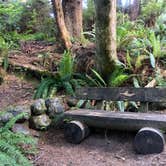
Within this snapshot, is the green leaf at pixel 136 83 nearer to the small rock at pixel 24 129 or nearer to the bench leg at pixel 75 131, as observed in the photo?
the bench leg at pixel 75 131

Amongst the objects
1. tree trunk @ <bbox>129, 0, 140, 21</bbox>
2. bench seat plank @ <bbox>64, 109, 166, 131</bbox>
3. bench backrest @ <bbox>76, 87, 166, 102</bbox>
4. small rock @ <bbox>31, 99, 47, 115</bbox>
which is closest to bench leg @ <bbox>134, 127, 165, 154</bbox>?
bench seat plank @ <bbox>64, 109, 166, 131</bbox>

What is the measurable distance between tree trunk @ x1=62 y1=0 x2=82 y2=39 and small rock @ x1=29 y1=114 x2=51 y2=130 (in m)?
3.64

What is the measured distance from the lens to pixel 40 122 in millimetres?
5691

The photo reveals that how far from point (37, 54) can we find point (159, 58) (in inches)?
121

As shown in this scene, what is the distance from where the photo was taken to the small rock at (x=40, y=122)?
5676 millimetres

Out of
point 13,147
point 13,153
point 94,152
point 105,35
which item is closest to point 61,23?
point 105,35

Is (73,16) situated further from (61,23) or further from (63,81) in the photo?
(63,81)

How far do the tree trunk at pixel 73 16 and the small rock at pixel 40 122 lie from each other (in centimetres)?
364

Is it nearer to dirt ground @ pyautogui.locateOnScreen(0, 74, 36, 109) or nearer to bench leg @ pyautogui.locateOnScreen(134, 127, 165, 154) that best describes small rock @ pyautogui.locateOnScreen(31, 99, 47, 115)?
dirt ground @ pyautogui.locateOnScreen(0, 74, 36, 109)

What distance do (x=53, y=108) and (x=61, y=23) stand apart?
117 inches

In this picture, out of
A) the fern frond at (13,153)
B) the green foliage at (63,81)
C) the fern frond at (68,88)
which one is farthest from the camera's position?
the green foliage at (63,81)

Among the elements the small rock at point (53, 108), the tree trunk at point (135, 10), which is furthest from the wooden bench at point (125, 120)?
the tree trunk at point (135, 10)

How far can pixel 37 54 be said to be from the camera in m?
8.59

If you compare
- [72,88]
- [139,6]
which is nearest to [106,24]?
[72,88]
